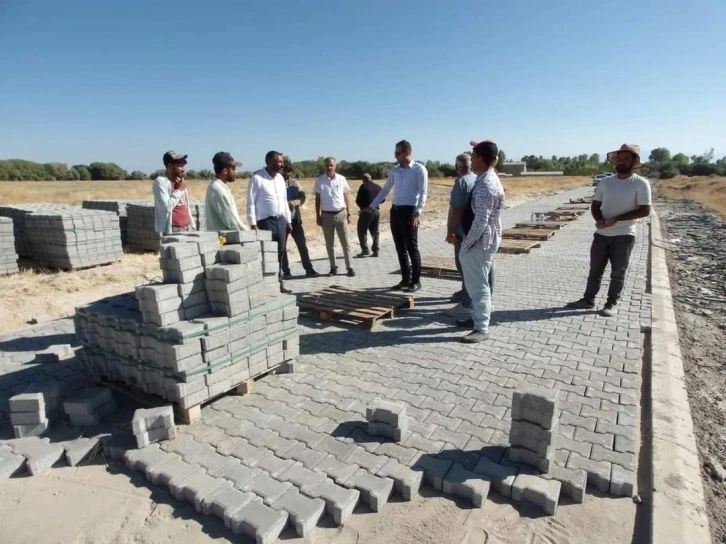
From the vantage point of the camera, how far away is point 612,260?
5.95m

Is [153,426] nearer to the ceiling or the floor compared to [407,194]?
nearer to the floor

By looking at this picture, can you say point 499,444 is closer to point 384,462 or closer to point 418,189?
point 384,462

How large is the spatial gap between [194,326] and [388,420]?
1.67 meters

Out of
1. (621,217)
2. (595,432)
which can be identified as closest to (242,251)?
(595,432)

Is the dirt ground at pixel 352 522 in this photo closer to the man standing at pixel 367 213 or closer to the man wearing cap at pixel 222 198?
the man wearing cap at pixel 222 198

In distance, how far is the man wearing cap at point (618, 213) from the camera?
5547 millimetres

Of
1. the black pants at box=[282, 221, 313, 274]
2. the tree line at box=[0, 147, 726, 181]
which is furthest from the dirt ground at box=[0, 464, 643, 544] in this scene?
the tree line at box=[0, 147, 726, 181]

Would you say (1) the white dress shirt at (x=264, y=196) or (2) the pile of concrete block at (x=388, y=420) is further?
(1) the white dress shirt at (x=264, y=196)

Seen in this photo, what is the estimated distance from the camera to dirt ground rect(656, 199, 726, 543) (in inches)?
125

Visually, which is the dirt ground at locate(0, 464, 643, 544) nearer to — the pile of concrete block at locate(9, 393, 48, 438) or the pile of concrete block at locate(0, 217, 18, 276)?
the pile of concrete block at locate(9, 393, 48, 438)

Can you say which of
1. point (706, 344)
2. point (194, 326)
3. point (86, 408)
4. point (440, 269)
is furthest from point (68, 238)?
point (706, 344)

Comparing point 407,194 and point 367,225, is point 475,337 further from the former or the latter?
→ point 367,225

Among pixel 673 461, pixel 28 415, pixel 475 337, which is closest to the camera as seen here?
pixel 673 461

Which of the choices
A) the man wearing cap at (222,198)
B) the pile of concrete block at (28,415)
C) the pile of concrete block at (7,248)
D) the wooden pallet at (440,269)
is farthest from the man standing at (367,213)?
the pile of concrete block at (28,415)
